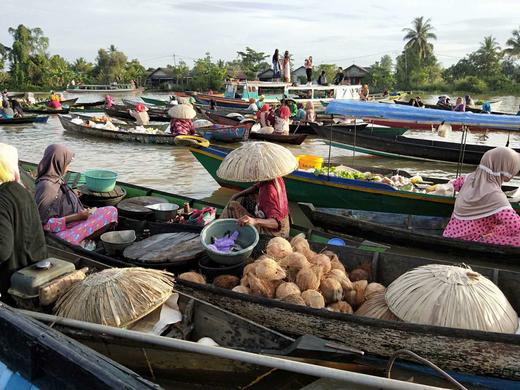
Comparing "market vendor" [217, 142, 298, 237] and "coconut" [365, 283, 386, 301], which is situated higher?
"market vendor" [217, 142, 298, 237]

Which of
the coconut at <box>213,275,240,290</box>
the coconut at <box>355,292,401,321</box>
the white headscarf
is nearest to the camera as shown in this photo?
the white headscarf

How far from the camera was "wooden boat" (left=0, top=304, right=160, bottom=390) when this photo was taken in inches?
74.2

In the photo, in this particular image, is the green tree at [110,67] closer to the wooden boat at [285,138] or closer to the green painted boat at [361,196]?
the wooden boat at [285,138]

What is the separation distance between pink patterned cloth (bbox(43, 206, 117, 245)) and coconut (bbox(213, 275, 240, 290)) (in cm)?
186

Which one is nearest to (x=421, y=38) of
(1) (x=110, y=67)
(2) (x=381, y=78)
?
(2) (x=381, y=78)

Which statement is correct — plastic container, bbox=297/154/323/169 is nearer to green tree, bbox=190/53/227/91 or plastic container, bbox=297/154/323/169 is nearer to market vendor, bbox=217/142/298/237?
market vendor, bbox=217/142/298/237

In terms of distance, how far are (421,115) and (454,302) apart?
16.7ft

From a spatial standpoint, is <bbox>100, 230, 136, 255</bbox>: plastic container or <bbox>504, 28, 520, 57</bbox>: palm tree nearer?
<bbox>100, 230, 136, 255</bbox>: plastic container

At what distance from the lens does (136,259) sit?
4.27 meters

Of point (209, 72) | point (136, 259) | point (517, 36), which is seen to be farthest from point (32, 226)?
point (517, 36)

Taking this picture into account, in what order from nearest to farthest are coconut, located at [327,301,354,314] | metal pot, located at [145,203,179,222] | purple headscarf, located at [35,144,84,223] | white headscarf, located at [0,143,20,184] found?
white headscarf, located at [0,143,20,184]
coconut, located at [327,301,354,314]
purple headscarf, located at [35,144,84,223]
metal pot, located at [145,203,179,222]

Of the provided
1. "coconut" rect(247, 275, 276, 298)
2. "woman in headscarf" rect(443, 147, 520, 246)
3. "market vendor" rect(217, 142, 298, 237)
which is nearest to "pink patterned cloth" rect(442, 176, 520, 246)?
"woman in headscarf" rect(443, 147, 520, 246)

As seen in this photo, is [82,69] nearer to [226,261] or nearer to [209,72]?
[209,72]

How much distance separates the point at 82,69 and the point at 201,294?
223 ft
